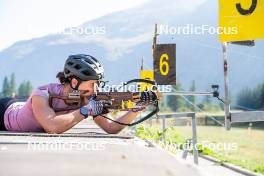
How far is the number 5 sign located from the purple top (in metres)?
8.60

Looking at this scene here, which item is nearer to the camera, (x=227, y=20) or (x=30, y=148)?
(x=30, y=148)

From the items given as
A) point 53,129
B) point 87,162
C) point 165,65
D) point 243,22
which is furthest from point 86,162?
point 165,65

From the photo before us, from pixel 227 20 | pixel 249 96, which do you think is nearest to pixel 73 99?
pixel 227 20

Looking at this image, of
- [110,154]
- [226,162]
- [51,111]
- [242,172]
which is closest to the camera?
[110,154]

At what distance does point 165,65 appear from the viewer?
44.3 ft

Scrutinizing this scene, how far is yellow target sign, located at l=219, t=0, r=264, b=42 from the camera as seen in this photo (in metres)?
6.32

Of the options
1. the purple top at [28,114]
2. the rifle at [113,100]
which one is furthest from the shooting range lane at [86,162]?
the purple top at [28,114]

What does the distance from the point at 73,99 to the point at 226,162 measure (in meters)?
8.14

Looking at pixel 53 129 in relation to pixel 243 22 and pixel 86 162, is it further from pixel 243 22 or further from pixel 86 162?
pixel 243 22

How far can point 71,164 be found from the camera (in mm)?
1813

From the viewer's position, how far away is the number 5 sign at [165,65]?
1335 cm

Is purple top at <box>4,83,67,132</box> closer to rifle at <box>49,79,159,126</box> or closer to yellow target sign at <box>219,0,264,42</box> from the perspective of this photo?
rifle at <box>49,79,159,126</box>

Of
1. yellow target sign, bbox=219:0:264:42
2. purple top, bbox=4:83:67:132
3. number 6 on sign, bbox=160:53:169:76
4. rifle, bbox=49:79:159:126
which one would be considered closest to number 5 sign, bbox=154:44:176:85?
number 6 on sign, bbox=160:53:169:76

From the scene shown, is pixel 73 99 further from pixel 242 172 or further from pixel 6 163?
pixel 242 172
